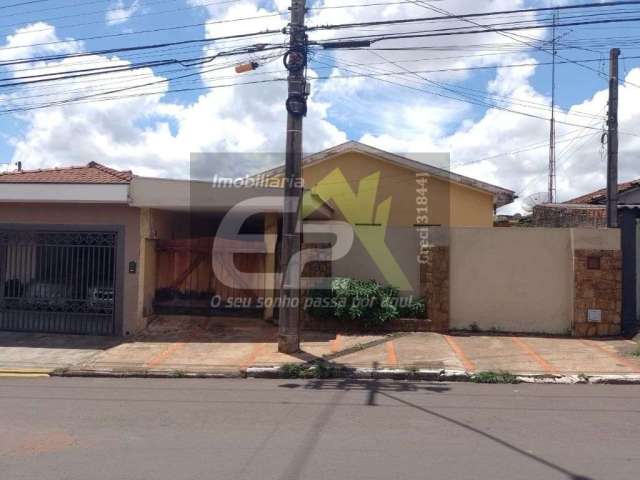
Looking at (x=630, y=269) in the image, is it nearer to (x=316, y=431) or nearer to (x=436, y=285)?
(x=436, y=285)

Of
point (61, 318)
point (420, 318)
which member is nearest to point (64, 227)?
point (61, 318)

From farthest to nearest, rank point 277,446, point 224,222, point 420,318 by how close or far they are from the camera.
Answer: point 224,222, point 420,318, point 277,446

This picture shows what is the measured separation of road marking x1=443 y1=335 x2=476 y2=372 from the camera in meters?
9.83

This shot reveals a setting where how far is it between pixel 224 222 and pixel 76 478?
36.9 feet

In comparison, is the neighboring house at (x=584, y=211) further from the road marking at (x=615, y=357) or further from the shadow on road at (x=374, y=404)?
the shadow on road at (x=374, y=404)

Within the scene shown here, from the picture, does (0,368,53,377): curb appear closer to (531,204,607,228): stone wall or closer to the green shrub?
the green shrub

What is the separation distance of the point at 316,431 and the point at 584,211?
497 inches

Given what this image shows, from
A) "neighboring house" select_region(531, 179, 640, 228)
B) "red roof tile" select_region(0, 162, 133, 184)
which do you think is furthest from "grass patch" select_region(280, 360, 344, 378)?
"neighboring house" select_region(531, 179, 640, 228)

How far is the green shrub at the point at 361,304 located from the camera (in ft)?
40.3

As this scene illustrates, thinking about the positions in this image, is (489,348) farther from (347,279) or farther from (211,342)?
(211,342)

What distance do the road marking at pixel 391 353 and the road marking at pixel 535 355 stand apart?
2385 millimetres

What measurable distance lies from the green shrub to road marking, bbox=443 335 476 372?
952mm

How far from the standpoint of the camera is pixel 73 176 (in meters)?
12.9

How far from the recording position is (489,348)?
11203 millimetres
